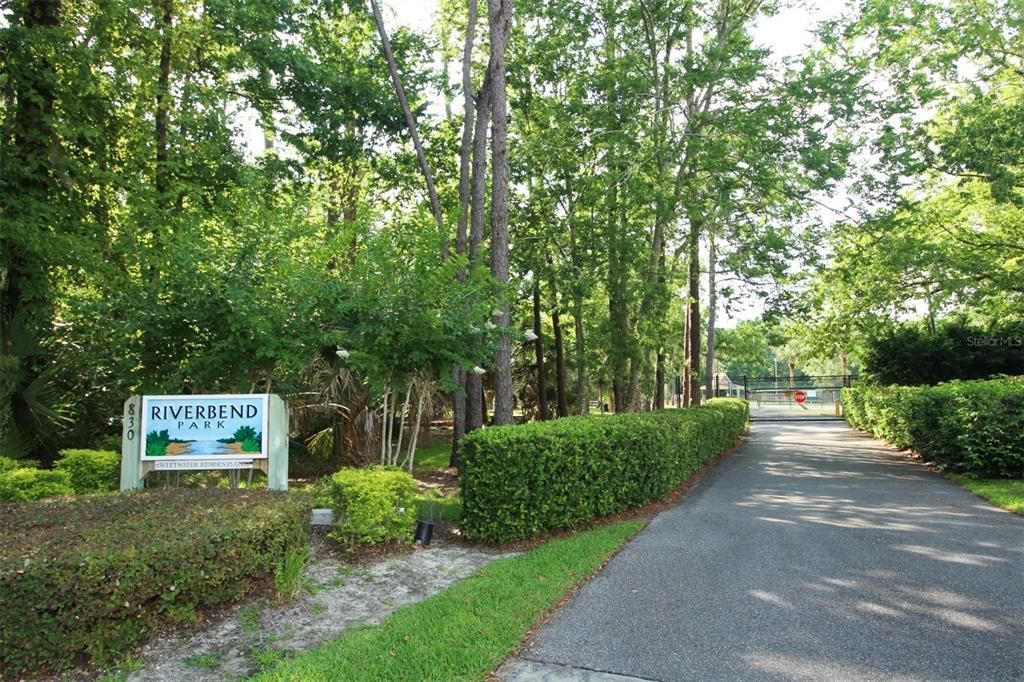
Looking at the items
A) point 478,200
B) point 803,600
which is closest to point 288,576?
point 803,600

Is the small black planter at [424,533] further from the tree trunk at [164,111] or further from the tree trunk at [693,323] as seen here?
the tree trunk at [693,323]

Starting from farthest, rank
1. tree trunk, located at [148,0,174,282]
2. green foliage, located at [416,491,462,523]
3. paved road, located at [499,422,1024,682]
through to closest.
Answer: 1. tree trunk, located at [148,0,174,282]
2. green foliage, located at [416,491,462,523]
3. paved road, located at [499,422,1024,682]

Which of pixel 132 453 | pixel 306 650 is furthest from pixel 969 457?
pixel 132 453

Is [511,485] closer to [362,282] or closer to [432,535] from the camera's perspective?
[432,535]

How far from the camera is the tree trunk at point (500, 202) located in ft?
31.9

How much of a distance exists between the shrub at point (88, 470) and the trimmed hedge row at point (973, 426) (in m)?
12.3

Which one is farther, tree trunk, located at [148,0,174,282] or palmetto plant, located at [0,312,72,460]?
tree trunk, located at [148,0,174,282]

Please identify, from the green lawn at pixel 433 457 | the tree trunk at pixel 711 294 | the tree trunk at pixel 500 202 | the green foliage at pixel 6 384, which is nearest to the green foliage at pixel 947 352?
the tree trunk at pixel 711 294

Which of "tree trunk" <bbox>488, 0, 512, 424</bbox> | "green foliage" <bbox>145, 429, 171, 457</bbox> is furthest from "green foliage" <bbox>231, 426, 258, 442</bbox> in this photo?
"tree trunk" <bbox>488, 0, 512, 424</bbox>

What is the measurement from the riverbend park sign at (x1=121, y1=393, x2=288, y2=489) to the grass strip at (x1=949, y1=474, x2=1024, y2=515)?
8.66 meters

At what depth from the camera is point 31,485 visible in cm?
654

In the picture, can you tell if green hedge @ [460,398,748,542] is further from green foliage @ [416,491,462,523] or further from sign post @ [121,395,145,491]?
sign post @ [121,395,145,491]

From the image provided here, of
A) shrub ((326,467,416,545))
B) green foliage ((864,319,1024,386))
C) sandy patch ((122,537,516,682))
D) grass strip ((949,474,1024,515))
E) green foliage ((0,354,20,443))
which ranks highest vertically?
green foliage ((864,319,1024,386))

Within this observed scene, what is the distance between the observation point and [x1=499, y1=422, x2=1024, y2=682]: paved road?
382cm
